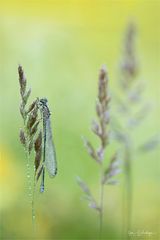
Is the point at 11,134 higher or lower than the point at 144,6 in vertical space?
lower

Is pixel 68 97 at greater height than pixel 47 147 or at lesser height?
greater

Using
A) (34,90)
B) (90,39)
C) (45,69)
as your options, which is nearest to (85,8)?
(90,39)

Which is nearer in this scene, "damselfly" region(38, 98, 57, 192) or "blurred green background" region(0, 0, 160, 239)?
"damselfly" region(38, 98, 57, 192)

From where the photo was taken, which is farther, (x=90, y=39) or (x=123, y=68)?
(x=90, y=39)

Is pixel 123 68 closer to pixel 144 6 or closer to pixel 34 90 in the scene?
pixel 34 90

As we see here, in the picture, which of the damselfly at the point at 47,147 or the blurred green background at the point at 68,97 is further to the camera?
the blurred green background at the point at 68,97

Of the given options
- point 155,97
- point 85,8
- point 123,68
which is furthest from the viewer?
point 85,8

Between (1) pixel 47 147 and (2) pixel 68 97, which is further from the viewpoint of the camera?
(2) pixel 68 97

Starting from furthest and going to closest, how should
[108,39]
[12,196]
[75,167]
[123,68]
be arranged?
[108,39] < [75,167] < [12,196] < [123,68]
